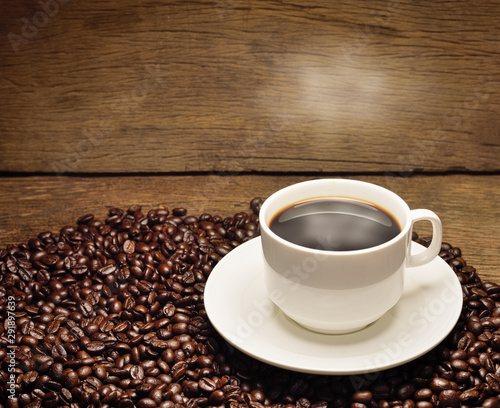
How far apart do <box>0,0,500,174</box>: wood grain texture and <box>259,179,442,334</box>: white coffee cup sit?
0.78m

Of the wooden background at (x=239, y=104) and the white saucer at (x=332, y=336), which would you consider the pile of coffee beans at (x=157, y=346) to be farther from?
the wooden background at (x=239, y=104)

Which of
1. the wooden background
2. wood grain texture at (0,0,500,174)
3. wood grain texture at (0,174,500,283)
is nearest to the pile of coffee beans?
wood grain texture at (0,174,500,283)

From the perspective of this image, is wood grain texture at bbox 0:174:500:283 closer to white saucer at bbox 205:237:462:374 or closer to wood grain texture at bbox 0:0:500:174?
wood grain texture at bbox 0:0:500:174

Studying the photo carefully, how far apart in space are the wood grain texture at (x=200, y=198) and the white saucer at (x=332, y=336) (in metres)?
0.42

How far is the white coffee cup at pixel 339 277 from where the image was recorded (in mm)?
937

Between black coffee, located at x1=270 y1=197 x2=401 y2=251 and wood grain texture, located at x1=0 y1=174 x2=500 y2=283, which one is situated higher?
black coffee, located at x1=270 y1=197 x2=401 y2=251

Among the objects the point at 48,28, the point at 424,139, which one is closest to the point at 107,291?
the point at 48,28

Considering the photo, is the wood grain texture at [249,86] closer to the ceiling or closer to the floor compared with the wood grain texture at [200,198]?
closer to the ceiling

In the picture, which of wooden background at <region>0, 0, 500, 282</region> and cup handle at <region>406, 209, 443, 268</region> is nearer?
cup handle at <region>406, 209, 443, 268</region>

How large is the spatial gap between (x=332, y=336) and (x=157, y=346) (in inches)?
13.1

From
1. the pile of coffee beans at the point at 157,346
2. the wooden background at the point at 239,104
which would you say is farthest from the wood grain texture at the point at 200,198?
the pile of coffee beans at the point at 157,346

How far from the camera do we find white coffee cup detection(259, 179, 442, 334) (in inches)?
36.9

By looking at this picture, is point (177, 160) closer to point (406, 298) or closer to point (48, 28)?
point (48, 28)

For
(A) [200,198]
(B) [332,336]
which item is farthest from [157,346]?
(A) [200,198]
